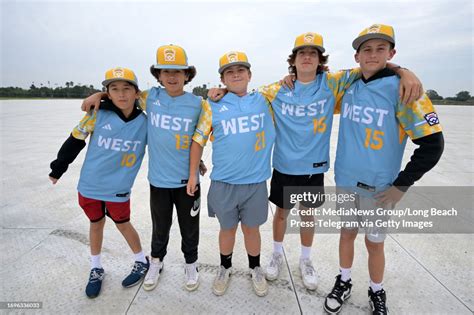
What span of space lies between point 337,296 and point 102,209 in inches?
86.1

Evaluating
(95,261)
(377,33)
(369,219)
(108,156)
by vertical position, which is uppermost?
(377,33)

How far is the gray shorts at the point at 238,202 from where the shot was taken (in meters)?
2.19

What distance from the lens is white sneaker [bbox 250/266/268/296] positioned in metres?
2.22

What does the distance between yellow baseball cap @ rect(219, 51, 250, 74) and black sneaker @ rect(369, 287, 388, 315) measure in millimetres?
2193

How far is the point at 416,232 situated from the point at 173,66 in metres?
3.39

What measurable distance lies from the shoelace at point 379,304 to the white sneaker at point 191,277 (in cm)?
151

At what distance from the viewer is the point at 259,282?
228cm

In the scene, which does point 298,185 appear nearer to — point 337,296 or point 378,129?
point 378,129

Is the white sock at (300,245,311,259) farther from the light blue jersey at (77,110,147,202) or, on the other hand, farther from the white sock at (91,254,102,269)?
the white sock at (91,254,102,269)

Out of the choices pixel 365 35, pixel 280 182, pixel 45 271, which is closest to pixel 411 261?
pixel 280 182

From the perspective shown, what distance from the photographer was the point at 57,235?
3.01m

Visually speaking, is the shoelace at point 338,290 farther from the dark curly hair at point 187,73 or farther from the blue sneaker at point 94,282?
the dark curly hair at point 187,73

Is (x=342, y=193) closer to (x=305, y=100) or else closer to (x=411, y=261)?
(x=305, y=100)

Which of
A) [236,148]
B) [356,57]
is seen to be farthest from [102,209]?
[356,57]
